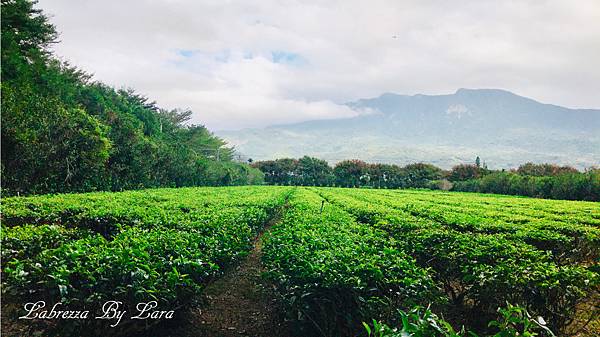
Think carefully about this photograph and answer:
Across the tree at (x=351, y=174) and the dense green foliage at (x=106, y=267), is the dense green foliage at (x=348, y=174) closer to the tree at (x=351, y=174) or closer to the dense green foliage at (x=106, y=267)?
the tree at (x=351, y=174)

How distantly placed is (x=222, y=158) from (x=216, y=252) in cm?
7321

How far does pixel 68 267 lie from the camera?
13.2 feet

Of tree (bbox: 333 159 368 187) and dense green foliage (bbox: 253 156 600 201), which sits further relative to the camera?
tree (bbox: 333 159 368 187)

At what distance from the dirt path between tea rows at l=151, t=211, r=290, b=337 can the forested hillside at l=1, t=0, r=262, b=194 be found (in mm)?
17550

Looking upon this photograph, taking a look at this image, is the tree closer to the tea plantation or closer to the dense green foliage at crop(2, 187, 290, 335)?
the tea plantation

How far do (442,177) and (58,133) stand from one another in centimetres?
7933

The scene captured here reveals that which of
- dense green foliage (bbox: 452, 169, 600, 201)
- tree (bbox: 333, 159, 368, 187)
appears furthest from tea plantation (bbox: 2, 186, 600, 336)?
tree (bbox: 333, 159, 368, 187)

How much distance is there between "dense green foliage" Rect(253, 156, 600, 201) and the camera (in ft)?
139

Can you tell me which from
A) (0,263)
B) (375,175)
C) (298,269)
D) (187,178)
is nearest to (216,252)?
(298,269)

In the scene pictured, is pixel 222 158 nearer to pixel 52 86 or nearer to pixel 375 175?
pixel 375 175

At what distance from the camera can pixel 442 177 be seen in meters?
84.0

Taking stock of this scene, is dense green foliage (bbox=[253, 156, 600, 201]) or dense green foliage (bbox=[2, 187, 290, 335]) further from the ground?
dense green foliage (bbox=[2, 187, 290, 335])

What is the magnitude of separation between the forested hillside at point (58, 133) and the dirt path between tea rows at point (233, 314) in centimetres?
1755

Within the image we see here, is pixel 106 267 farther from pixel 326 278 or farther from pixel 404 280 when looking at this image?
pixel 404 280
